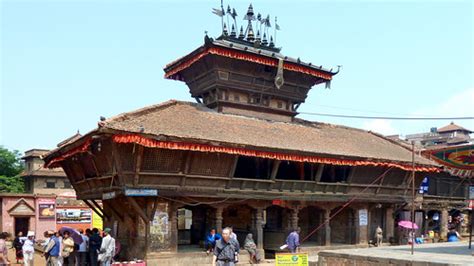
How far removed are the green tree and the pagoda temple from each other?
104ft

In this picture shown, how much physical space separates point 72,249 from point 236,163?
7641 millimetres

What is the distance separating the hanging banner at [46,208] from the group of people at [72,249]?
1838 centimetres

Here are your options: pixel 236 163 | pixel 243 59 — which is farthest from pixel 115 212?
pixel 243 59

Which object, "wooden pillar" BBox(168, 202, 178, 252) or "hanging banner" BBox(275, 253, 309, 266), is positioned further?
"wooden pillar" BBox(168, 202, 178, 252)

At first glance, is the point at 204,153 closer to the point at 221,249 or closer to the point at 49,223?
the point at 221,249

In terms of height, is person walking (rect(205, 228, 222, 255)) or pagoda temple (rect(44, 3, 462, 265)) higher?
pagoda temple (rect(44, 3, 462, 265))

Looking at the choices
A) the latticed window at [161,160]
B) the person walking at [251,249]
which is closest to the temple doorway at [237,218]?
the person walking at [251,249]

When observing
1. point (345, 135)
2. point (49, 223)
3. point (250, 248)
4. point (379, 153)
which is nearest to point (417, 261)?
point (250, 248)

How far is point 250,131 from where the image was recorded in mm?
22359

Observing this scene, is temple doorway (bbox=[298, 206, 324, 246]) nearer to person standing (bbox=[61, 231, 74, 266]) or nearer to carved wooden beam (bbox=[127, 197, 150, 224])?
carved wooden beam (bbox=[127, 197, 150, 224])

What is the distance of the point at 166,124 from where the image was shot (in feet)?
64.2

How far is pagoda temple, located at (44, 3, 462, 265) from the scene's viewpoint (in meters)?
18.8

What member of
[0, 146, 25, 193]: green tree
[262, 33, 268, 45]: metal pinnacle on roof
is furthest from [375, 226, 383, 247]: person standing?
[0, 146, 25, 193]: green tree

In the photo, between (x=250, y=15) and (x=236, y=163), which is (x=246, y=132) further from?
(x=250, y=15)
